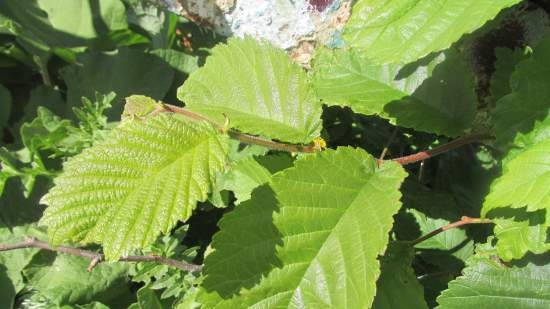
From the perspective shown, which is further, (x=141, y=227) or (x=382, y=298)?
(x=382, y=298)

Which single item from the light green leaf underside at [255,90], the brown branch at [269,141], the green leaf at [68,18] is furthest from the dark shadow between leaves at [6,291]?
the brown branch at [269,141]


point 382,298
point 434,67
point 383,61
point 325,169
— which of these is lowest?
point 382,298

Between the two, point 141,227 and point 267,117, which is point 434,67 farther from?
point 141,227

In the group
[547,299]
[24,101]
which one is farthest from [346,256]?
[24,101]

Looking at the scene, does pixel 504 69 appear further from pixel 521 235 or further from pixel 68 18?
pixel 68 18

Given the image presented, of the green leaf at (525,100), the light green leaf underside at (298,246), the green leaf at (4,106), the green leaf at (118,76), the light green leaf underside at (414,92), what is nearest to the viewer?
the light green leaf underside at (298,246)

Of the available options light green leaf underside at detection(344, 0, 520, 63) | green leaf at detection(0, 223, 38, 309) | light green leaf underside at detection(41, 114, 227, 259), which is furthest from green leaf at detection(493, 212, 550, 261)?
green leaf at detection(0, 223, 38, 309)

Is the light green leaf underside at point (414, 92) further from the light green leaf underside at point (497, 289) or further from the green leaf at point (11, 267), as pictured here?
the green leaf at point (11, 267)
